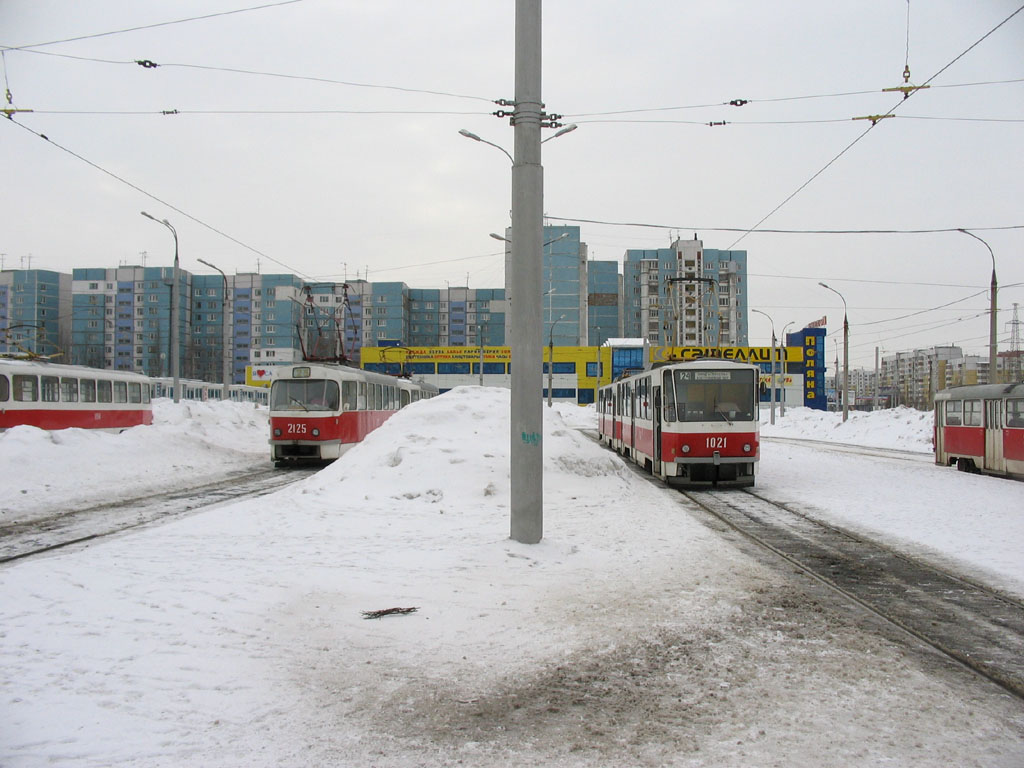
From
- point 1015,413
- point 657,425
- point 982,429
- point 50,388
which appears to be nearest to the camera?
point 657,425

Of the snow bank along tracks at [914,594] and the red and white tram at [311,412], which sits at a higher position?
the red and white tram at [311,412]

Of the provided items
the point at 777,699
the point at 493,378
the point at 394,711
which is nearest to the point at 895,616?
the point at 777,699

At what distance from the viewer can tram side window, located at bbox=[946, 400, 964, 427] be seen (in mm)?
21000

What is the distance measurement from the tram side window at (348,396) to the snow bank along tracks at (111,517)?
456 centimetres

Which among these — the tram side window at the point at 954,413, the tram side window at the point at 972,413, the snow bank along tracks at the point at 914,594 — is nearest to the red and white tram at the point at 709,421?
the snow bank along tracks at the point at 914,594

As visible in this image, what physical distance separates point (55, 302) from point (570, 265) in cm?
7549

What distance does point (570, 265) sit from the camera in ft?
303

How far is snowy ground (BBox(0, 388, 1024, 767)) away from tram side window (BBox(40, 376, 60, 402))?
1543cm

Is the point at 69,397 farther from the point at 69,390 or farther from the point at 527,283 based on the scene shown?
the point at 527,283

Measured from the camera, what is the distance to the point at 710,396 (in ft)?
53.0

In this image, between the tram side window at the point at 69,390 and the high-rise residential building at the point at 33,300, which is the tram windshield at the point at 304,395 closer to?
the tram side window at the point at 69,390

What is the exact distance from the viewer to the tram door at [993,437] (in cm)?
1894

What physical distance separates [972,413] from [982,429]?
2.51 ft

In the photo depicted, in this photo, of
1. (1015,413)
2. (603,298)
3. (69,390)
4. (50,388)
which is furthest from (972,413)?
(603,298)
